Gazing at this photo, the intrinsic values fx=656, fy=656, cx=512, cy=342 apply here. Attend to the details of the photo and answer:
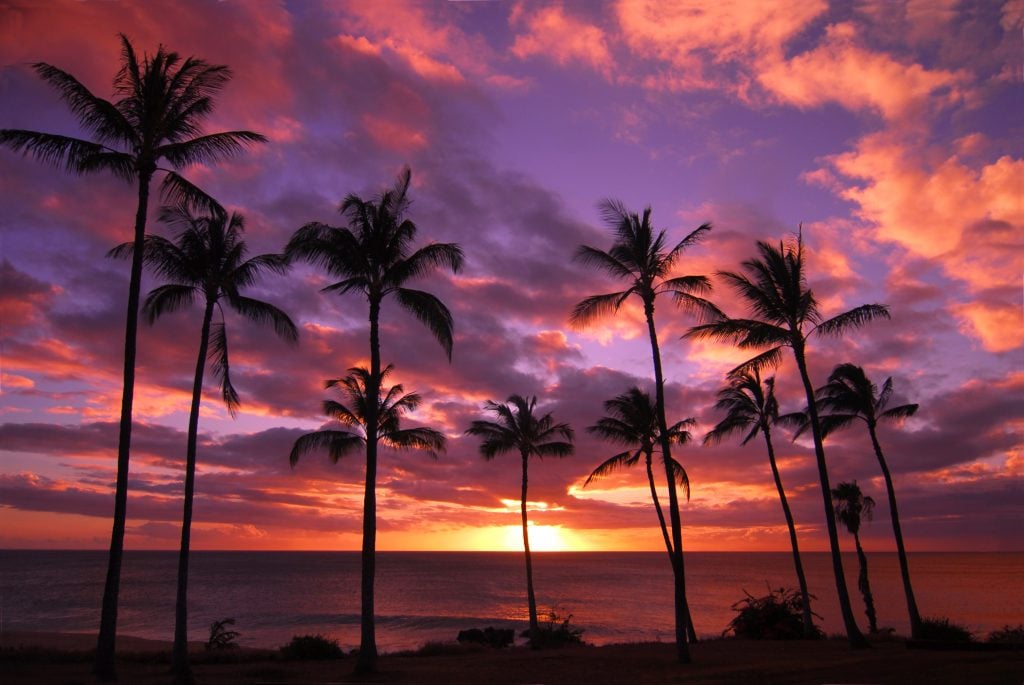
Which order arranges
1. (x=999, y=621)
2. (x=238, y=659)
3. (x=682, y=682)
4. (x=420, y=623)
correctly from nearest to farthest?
(x=682, y=682) → (x=238, y=659) → (x=999, y=621) → (x=420, y=623)

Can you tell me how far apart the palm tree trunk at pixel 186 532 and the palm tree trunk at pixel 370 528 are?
4.32m

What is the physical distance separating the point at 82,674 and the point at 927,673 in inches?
819

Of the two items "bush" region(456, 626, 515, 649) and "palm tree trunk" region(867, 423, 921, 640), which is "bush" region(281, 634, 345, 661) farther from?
"palm tree trunk" region(867, 423, 921, 640)

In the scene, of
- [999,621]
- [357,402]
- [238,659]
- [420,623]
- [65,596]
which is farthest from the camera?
[65,596]

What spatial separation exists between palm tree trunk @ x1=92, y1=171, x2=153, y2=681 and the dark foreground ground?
1.00 meters

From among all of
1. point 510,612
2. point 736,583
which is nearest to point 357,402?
point 510,612

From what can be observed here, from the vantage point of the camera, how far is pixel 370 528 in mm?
18047

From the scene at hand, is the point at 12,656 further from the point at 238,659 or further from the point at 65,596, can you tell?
the point at 65,596

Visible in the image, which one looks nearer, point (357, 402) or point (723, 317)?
point (723, 317)

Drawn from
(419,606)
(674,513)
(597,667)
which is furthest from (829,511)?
(419,606)

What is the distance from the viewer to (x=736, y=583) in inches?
4392

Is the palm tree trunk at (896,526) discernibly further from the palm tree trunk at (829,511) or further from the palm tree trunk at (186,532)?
the palm tree trunk at (186,532)

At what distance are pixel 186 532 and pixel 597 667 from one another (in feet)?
41.3

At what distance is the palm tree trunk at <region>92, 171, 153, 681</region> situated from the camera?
49.3ft
